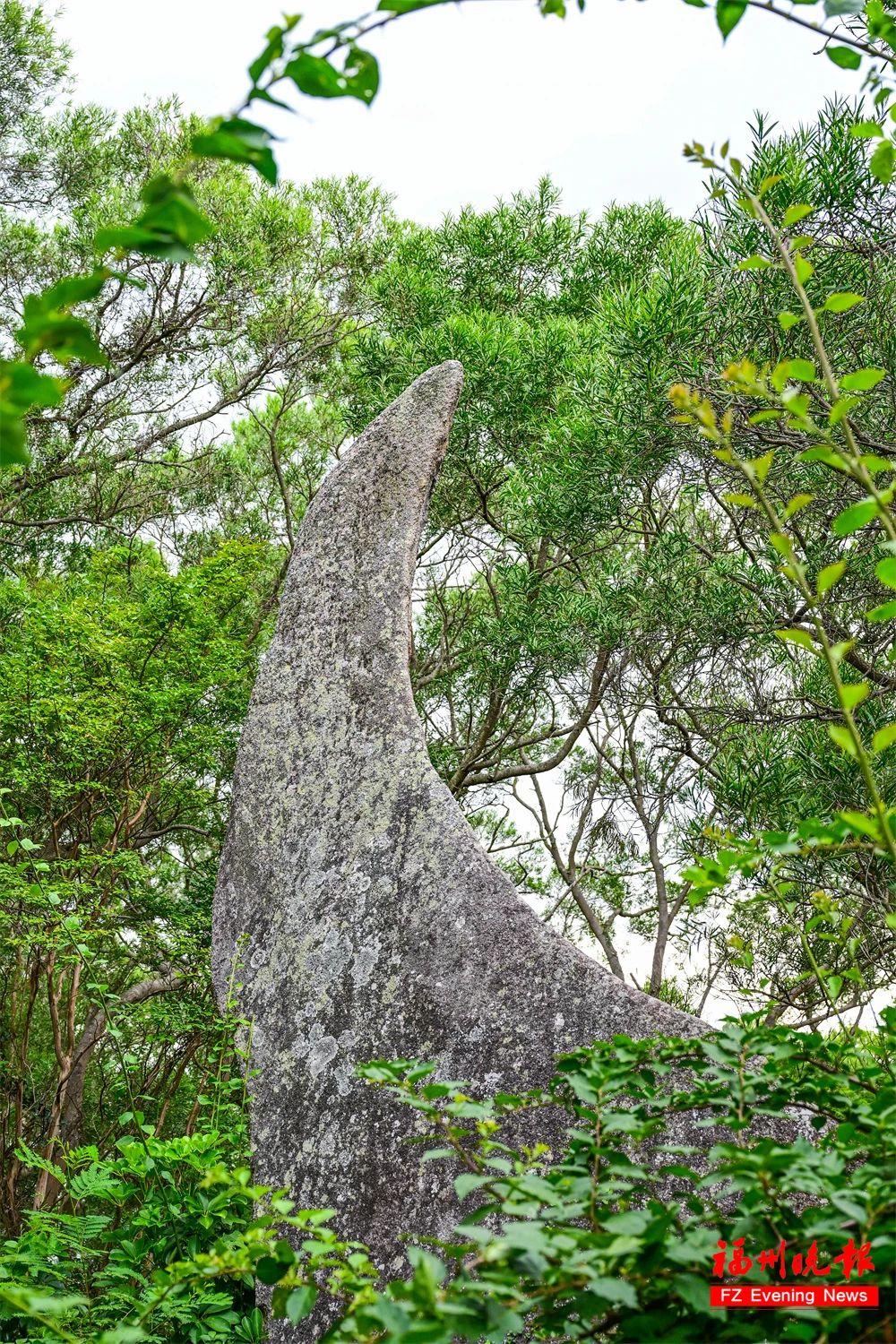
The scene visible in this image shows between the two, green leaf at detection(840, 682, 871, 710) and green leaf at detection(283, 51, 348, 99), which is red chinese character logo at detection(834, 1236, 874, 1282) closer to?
green leaf at detection(840, 682, 871, 710)

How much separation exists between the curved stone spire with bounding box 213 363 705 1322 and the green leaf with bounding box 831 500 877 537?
170 cm

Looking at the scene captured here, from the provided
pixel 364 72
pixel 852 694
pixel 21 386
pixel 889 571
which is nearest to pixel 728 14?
pixel 364 72

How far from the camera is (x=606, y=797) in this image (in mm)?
8633

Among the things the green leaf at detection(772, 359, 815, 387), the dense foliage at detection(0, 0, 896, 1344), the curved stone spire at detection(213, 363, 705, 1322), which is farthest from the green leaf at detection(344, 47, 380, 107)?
the curved stone spire at detection(213, 363, 705, 1322)

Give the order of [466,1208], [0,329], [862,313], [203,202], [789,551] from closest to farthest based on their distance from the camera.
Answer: [789,551], [466,1208], [862,313], [203,202], [0,329]

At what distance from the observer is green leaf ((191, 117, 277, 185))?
2.66ft

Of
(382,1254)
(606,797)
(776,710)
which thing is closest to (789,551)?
(382,1254)

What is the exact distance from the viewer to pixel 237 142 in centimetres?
81

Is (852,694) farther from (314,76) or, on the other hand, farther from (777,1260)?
(314,76)

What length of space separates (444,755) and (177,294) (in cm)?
413

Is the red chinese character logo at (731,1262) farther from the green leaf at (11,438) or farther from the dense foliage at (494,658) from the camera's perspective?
the green leaf at (11,438)

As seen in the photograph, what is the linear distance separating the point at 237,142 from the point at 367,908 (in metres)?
2.52

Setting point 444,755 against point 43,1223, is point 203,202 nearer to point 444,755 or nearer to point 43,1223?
point 444,755

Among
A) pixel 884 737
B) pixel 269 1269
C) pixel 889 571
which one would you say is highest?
pixel 889 571
